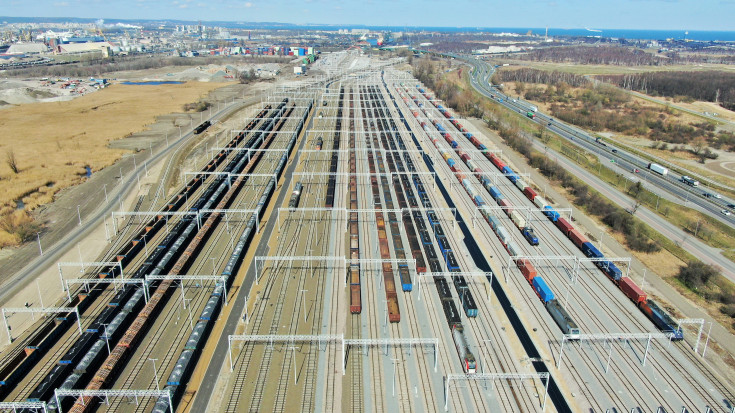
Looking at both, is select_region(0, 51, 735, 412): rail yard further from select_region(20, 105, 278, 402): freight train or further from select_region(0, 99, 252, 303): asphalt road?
select_region(0, 99, 252, 303): asphalt road

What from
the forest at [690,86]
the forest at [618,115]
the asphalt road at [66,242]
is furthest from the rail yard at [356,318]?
the forest at [690,86]

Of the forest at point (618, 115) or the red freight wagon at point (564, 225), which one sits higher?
the forest at point (618, 115)

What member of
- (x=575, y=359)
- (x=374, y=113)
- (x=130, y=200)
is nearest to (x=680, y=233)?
(x=575, y=359)

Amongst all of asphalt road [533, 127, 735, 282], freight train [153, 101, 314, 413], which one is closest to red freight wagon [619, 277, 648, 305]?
asphalt road [533, 127, 735, 282]

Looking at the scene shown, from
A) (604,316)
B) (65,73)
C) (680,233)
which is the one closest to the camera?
(604,316)

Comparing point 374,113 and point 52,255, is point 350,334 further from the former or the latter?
point 374,113

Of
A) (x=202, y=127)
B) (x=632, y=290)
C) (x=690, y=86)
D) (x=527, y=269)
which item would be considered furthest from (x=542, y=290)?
(x=690, y=86)

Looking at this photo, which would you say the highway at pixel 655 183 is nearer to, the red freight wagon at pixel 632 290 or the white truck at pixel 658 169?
the white truck at pixel 658 169
